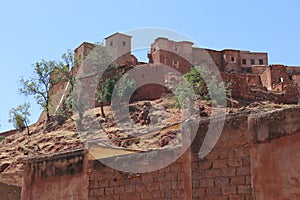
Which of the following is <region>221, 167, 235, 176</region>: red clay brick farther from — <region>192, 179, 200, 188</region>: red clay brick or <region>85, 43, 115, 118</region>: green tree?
<region>85, 43, 115, 118</region>: green tree

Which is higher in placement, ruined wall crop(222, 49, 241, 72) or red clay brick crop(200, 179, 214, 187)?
ruined wall crop(222, 49, 241, 72)

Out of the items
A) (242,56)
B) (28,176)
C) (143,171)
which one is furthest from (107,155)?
(242,56)

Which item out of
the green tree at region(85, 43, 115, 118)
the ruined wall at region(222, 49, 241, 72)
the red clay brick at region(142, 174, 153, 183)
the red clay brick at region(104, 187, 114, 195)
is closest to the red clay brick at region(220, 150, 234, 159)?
the red clay brick at region(142, 174, 153, 183)

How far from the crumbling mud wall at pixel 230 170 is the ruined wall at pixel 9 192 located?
959 centimetres

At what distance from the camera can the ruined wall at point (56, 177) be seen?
9969mm

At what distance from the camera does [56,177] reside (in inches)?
415

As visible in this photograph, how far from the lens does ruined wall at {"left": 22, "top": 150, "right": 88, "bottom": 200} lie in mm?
9969

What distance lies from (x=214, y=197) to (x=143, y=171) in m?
1.80

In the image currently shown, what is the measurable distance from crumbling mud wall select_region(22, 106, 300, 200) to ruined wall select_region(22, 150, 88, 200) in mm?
71

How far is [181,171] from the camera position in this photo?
795cm

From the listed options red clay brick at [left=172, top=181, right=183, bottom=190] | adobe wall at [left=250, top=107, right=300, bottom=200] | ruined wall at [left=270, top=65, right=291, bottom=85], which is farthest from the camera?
ruined wall at [left=270, top=65, right=291, bottom=85]

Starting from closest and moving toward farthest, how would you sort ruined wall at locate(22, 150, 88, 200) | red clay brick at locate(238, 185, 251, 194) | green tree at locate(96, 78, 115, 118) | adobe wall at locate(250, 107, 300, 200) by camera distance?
adobe wall at locate(250, 107, 300, 200) → red clay brick at locate(238, 185, 251, 194) → ruined wall at locate(22, 150, 88, 200) → green tree at locate(96, 78, 115, 118)

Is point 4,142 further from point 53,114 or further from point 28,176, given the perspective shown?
point 28,176

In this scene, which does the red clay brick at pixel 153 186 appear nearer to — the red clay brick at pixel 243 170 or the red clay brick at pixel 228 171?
the red clay brick at pixel 228 171
